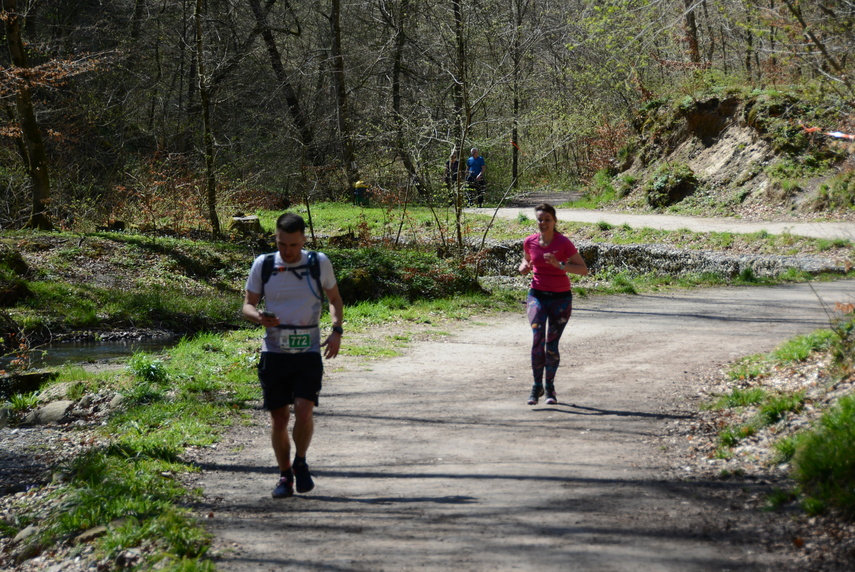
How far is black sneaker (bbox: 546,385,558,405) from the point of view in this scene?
8102 mm

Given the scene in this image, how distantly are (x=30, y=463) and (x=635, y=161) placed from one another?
2440 centimetres

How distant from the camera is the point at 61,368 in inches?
443

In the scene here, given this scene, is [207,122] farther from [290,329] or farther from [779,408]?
[779,408]

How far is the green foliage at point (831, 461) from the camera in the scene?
15.5 ft

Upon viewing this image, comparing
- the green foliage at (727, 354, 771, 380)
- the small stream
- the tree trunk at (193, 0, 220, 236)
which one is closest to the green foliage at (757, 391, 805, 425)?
the green foliage at (727, 354, 771, 380)

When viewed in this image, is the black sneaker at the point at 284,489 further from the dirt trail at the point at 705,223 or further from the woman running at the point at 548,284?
the dirt trail at the point at 705,223

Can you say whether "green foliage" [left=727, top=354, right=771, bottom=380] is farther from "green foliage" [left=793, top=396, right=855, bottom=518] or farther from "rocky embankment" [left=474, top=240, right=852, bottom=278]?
"rocky embankment" [left=474, top=240, right=852, bottom=278]

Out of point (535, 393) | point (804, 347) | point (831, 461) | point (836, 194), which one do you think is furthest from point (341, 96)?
point (831, 461)

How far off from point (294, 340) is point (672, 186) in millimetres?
21732

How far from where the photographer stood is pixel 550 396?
26.7ft

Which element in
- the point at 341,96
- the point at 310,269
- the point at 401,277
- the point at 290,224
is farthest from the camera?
the point at 341,96

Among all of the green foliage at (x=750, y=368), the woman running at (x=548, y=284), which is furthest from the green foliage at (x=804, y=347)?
the woman running at (x=548, y=284)

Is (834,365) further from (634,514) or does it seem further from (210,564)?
(210,564)

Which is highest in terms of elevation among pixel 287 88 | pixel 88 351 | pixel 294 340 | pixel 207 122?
pixel 287 88
